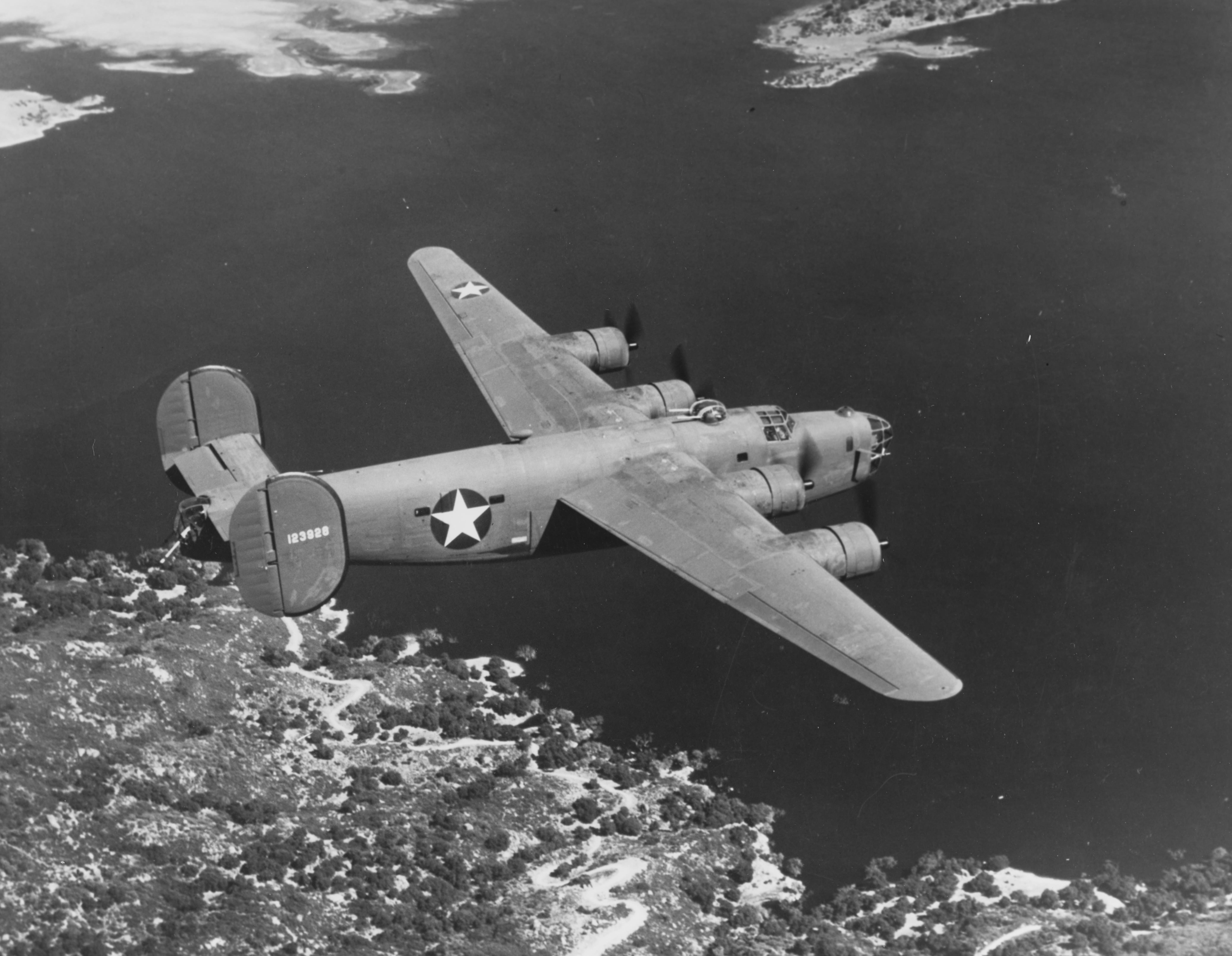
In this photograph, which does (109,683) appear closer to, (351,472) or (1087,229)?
(351,472)

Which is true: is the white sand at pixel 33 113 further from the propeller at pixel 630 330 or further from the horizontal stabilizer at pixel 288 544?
the horizontal stabilizer at pixel 288 544

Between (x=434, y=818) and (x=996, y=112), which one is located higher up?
(x=996, y=112)

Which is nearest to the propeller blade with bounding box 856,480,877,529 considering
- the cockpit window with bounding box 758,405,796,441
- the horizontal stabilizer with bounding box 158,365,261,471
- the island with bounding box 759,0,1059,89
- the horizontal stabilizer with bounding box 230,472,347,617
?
the cockpit window with bounding box 758,405,796,441

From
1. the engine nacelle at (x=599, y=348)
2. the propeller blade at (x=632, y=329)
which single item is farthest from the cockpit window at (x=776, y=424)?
the propeller blade at (x=632, y=329)

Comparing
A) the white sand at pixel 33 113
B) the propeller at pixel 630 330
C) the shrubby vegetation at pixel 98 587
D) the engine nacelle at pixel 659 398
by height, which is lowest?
the shrubby vegetation at pixel 98 587

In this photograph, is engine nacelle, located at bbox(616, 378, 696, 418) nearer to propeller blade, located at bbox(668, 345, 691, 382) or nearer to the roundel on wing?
propeller blade, located at bbox(668, 345, 691, 382)

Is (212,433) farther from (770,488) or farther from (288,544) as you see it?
(770,488)

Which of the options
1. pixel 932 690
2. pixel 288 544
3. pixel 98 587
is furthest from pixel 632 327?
pixel 98 587

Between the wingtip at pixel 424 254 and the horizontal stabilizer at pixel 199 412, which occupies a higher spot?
the wingtip at pixel 424 254

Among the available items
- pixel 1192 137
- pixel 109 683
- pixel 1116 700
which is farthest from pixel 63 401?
pixel 1192 137
